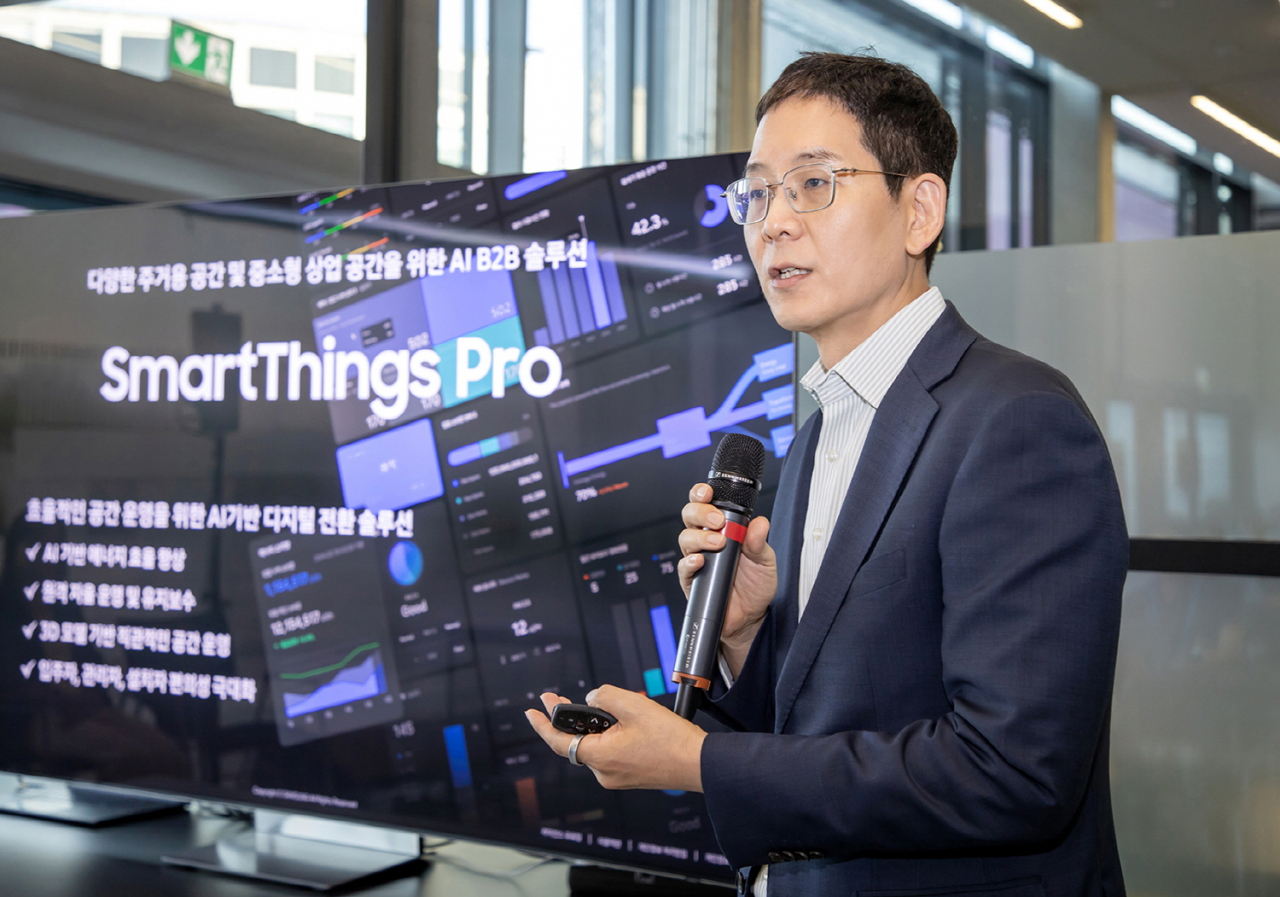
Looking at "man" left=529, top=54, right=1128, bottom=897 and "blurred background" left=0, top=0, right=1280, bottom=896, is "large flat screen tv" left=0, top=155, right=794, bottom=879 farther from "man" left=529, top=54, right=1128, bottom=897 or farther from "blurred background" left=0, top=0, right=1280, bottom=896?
"man" left=529, top=54, right=1128, bottom=897

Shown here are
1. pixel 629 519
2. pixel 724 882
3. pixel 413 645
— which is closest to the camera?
pixel 724 882

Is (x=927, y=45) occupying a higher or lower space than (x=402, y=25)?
lower

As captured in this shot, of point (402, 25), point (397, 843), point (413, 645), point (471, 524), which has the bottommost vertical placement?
point (397, 843)

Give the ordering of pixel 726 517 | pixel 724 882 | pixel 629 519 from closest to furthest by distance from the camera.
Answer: pixel 726 517
pixel 724 882
pixel 629 519

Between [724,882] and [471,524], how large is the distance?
2.71ft

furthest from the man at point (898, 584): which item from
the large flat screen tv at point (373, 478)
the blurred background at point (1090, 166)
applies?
the large flat screen tv at point (373, 478)

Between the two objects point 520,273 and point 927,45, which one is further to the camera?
point 927,45

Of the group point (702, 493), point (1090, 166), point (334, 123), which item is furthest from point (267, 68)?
point (702, 493)

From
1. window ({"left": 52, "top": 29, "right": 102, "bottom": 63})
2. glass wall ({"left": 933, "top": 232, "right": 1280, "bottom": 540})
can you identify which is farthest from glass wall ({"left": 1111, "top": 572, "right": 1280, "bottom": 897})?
window ({"left": 52, "top": 29, "right": 102, "bottom": 63})

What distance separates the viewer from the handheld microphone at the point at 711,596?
108 cm

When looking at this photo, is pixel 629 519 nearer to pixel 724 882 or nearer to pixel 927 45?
pixel 724 882

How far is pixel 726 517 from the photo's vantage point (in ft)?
3.67

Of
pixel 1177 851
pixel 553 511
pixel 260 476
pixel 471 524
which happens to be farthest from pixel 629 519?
pixel 1177 851

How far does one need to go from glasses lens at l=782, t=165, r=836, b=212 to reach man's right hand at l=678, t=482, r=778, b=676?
0.32 m
